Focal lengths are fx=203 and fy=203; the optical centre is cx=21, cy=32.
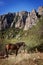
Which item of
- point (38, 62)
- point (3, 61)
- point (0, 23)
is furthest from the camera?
point (0, 23)

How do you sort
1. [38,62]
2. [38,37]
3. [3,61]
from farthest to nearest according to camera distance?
1. [38,37]
2. [3,61]
3. [38,62]

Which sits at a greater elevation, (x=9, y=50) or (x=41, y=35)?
(x=41, y=35)

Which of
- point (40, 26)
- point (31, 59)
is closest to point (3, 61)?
point (31, 59)

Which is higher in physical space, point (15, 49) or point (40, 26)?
point (40, 26)

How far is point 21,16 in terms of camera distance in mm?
149000

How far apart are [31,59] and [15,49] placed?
22.1ft

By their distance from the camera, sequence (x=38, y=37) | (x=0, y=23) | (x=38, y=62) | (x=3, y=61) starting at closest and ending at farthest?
(x=38, y=62) < (x=3, y=61) < (x=38, y=37) < (x=0, y=23)

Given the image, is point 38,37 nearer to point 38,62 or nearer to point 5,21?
point 38,62

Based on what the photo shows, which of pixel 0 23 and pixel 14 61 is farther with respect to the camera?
pixel 0 23

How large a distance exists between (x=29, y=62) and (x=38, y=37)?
688 cm

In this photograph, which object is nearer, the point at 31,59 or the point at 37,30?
the point at 31,59

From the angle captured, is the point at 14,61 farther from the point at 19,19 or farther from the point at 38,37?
the point at 19,19

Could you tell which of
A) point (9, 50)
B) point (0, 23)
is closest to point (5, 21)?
point (0, 23)

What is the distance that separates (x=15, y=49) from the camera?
18.7 m
